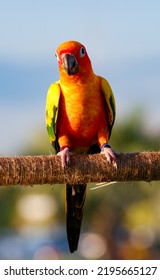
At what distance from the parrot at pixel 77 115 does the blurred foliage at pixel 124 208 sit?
30.1 ft

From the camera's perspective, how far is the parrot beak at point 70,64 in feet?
9.83

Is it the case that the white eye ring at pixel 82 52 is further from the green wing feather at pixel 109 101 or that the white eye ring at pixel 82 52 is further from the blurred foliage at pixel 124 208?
the blurred foliage at pixel 124 208

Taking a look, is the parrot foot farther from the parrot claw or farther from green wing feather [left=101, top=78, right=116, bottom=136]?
green wing feather [left=101, top=78, right=116, bottom=136]

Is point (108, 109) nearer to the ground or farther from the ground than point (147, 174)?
farther from the ground

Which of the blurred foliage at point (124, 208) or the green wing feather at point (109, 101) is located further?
the blurred foliage at point (124, 208)

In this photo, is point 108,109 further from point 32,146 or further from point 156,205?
point 156,205

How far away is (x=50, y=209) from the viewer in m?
16.7

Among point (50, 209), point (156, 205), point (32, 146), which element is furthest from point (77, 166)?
point (50, 209)

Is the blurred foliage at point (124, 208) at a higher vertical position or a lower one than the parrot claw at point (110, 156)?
lower

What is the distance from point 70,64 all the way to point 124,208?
12164 mm

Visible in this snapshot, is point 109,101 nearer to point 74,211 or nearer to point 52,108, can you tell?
point 52,108

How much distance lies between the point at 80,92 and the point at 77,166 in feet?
1.08

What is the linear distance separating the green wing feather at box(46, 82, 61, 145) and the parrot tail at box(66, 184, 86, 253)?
0.22m

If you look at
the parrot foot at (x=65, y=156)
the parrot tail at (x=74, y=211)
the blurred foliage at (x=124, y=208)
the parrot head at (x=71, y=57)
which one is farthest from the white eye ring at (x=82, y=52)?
the blurred foliage at (x=124, y=208)
